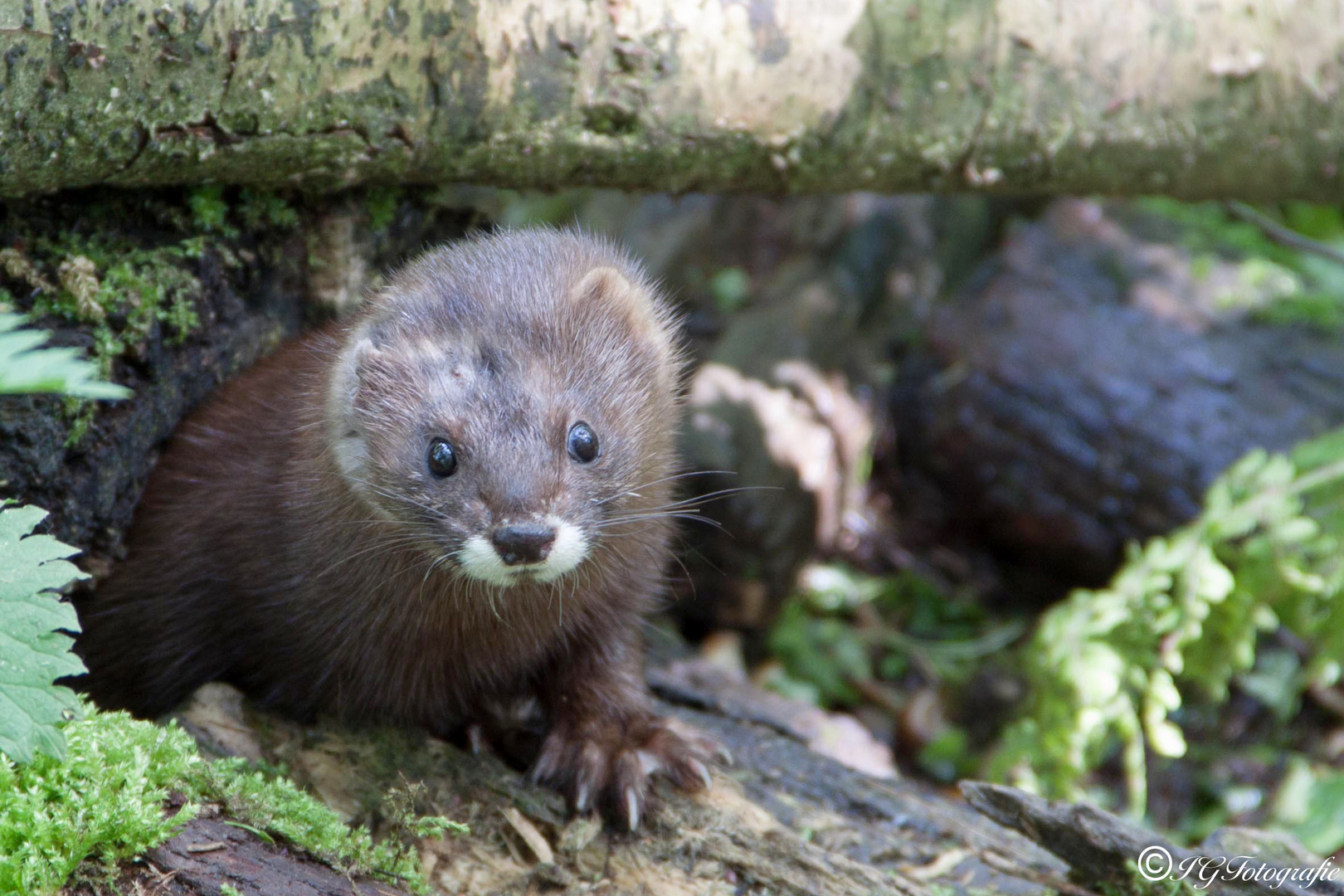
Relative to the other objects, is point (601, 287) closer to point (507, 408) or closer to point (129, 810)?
point (507, 408)

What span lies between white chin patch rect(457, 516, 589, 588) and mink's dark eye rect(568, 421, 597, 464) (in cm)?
26

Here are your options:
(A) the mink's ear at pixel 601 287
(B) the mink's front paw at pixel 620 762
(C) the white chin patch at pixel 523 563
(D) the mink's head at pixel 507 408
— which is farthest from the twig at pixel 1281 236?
(C) the white chin patch at pixel 523 563

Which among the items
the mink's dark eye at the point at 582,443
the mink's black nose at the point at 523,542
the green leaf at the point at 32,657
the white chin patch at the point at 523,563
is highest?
the mink's dark eye at the point at 582,443

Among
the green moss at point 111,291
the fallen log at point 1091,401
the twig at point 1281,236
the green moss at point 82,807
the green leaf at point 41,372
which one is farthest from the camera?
the fallen log at point 1091,401

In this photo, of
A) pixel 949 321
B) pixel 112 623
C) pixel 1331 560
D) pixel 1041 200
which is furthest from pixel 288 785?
pixel 1041 200

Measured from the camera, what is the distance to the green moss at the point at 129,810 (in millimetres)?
2605

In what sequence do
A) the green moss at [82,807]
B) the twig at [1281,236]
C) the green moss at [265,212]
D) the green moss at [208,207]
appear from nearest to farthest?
the green moss at [82,807] → the green moss at [208,207] → the green moss at [265,212] → the twig at [1281,236]

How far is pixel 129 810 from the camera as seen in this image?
107 inches

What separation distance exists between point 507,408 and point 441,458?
0.74 ft

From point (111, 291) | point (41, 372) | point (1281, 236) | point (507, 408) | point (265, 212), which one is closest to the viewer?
point (41, 372)

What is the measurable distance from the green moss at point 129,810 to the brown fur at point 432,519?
1.95 ft

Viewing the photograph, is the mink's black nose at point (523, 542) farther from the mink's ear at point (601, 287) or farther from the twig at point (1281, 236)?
the twig at point (1281, 236)

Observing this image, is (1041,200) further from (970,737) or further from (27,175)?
(27,175)

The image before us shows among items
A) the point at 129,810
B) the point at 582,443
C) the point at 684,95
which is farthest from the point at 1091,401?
the point at 129,810
